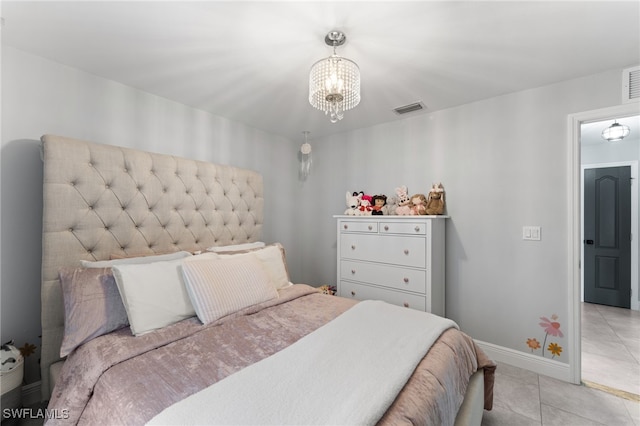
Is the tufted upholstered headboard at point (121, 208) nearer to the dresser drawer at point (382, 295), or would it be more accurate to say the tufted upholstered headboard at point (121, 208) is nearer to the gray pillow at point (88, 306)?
the gray pillow at point (88, 306)

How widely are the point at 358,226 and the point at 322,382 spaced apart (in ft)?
6.32

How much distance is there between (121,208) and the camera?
6.36 ft

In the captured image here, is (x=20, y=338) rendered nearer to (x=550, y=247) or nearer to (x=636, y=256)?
(x=550, y=247)

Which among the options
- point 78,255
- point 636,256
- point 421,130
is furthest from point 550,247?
Answer: point 78,255

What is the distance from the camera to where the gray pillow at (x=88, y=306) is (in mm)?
1388

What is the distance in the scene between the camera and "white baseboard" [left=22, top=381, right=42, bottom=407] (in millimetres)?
1691

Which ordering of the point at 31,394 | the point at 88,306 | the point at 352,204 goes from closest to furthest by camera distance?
1. the point at 88,306
2. the point at 31,394
3. the point at 352,204

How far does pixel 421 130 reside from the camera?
9.16 ft

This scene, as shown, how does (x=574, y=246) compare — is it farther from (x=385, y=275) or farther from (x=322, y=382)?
(x=322, y=382)

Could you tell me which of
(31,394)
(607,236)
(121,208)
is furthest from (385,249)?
(607,236)

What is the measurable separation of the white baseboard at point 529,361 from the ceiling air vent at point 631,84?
199 centimetres

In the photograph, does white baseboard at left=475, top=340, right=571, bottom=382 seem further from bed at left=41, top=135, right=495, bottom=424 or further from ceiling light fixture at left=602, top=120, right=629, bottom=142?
ceiling light fixture at left=602, top=120, right=629, bottom=142

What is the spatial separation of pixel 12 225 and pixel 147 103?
123 centimetres

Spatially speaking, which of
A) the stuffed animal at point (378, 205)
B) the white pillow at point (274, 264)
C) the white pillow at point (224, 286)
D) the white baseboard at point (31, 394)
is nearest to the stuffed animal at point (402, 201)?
the stuffed animal at point (378, 205)
